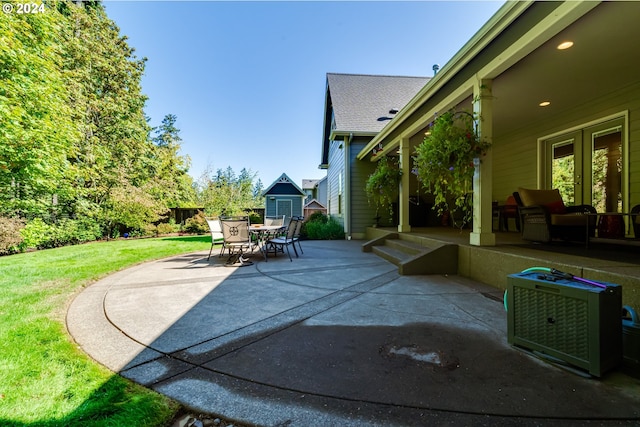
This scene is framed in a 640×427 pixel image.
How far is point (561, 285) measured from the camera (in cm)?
170

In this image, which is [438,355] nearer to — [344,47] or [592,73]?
[592,73]

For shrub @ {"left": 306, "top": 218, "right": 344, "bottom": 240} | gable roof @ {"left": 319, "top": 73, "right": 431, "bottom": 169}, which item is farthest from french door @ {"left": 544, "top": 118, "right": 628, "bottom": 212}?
shrub @ {"left": 306, "top": 218, "right": 344, "bottom": 240}

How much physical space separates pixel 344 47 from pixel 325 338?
13812 millimetres

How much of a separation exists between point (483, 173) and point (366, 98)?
8.73 m

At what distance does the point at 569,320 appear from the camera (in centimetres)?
167

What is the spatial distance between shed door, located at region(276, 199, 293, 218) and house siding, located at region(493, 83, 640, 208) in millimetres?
14359

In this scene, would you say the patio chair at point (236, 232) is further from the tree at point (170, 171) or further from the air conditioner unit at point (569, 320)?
the tree at point (170, 171)

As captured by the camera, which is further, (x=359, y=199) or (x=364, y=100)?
(x=364, y=100)

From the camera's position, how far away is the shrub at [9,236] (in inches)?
294

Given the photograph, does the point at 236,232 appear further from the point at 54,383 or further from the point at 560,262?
the point at 560,262

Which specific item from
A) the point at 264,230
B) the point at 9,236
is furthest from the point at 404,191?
the point at 9,236

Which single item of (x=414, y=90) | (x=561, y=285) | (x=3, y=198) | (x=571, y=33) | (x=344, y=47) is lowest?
(x=561, y=285)

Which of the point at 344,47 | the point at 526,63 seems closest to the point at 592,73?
the point at 526,63

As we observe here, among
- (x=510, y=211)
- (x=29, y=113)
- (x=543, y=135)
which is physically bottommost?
(x=510, y=211)
